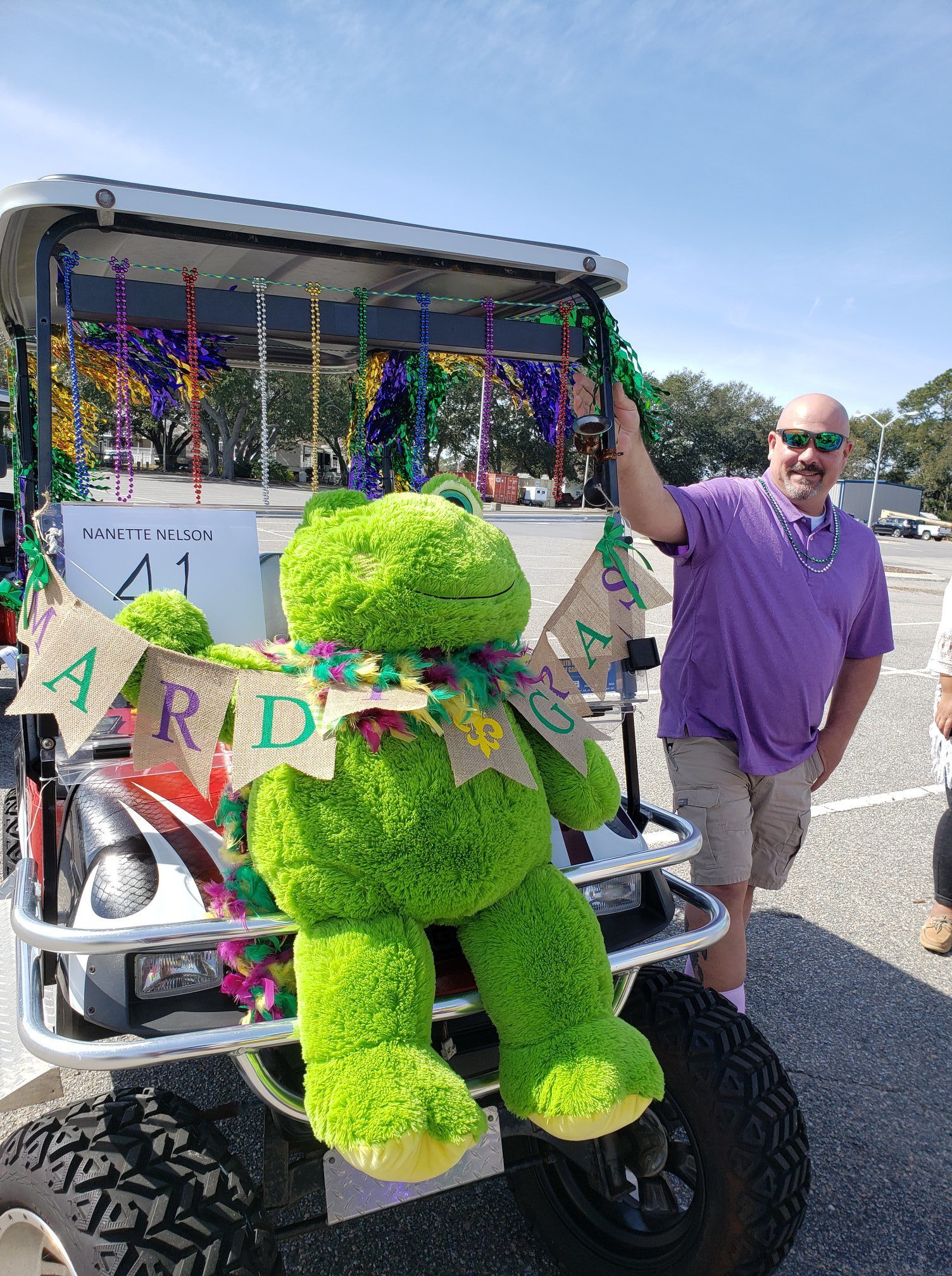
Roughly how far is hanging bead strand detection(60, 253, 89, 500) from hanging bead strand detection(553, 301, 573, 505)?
1.30 metres

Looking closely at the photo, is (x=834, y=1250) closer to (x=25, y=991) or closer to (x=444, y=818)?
(x=444, y=818)

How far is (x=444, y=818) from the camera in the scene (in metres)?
1.65

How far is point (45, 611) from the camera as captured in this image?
185 cm

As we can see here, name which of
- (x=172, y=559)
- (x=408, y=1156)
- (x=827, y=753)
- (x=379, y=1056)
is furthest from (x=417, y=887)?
(x=827, y=753)

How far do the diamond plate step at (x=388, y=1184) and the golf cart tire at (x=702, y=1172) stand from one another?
1.18 ft

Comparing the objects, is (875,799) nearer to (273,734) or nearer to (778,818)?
(778,818)

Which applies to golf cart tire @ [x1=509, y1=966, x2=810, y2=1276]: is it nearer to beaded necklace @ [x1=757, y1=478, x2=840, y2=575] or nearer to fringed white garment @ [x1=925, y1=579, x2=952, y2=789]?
beaded necklace @ [x1=757, y1=478, x2=840, y2=575]

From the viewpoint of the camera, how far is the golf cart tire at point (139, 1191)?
4.78ft

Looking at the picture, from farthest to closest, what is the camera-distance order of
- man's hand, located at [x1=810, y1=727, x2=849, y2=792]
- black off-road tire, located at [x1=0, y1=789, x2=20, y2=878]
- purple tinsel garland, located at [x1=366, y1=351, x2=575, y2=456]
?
black off-road tire, located at [x1=0, y1=789, x2=20, y2=878] → man's hand, located at [x1=810, y1=727, x2=849, y2=792] → purple tinsel garland, located at [x1=366, y1=351, x2=575, y2=456]

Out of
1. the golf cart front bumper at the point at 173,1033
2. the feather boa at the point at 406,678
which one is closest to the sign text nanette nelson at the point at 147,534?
the feather boa at the point at 406,678

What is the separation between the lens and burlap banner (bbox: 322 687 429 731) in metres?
1.61

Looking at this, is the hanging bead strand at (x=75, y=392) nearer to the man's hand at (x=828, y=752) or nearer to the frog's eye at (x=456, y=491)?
the frog's eye at (x=456, y=491)

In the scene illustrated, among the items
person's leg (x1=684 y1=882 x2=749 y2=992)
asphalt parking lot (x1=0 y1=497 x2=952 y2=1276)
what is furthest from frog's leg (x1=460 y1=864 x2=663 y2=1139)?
person's leg (x1=684 y1=882 x2=749 y2=992)

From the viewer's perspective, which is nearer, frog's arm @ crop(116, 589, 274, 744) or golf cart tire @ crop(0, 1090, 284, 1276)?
golf cart tire @ crop(0, 1090, 284, 1276)
